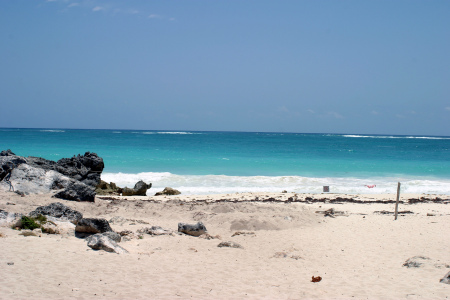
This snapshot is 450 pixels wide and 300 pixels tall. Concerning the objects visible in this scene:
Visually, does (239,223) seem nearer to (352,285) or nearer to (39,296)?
(352,285)

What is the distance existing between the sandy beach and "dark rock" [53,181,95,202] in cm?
31

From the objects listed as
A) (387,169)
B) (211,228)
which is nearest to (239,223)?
(211,228)

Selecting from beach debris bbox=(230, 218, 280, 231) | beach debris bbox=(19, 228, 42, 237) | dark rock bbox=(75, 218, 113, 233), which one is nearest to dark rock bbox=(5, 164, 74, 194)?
beach debris bbox=(19, 228, 42, 237)

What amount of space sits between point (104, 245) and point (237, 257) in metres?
2.76

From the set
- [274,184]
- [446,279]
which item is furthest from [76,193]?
[274,184]

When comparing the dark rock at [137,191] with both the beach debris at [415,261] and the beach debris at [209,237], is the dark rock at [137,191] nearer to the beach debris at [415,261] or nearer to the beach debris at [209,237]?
the beach debris at [209,237]

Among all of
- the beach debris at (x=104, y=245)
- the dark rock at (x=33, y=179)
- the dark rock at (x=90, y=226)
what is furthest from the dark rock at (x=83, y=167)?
the beach debris at (x=104, y=245)

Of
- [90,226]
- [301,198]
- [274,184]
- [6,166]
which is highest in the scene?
[6,166]

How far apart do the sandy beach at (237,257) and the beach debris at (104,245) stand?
5.2 inches

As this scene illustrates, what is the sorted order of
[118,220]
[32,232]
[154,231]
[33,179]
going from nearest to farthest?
1. [32,232]
2. [154,231]
3. [118,220]
4. [33,179]

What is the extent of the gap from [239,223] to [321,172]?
20.8 metres

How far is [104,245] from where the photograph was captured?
24.1 feet

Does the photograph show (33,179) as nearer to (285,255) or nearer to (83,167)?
(83,167)

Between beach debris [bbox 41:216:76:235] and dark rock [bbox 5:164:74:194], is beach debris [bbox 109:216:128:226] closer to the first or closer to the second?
beach debris [bbox 41:216:76:235]
